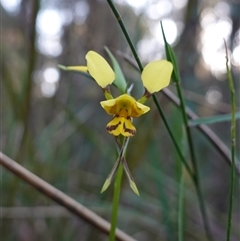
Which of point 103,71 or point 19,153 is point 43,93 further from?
point 103,71

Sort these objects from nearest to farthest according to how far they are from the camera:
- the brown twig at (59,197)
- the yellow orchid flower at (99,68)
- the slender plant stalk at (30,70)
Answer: the yellow orchid flower at (99,68) → the brown twig at (59,197) → the slender plant stalk at (30,70)

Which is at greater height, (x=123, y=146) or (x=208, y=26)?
(x=208, y=26)

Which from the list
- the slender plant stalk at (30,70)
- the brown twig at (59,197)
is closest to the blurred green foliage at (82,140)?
the slender plant stalk at (30,70)

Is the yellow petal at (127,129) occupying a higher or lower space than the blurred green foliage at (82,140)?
lower

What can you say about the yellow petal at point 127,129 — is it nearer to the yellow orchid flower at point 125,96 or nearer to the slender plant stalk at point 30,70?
the yellow orchid flower at point 125,96

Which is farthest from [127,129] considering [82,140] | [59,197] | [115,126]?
[82,140]

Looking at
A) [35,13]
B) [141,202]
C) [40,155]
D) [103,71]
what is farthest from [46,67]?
[103,71]

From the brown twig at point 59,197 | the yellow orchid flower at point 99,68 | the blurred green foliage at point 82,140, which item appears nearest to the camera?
the yellow orchid flower at point 99,68

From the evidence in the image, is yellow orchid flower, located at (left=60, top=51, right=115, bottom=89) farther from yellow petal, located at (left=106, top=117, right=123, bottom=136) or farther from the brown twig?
the brown twig
